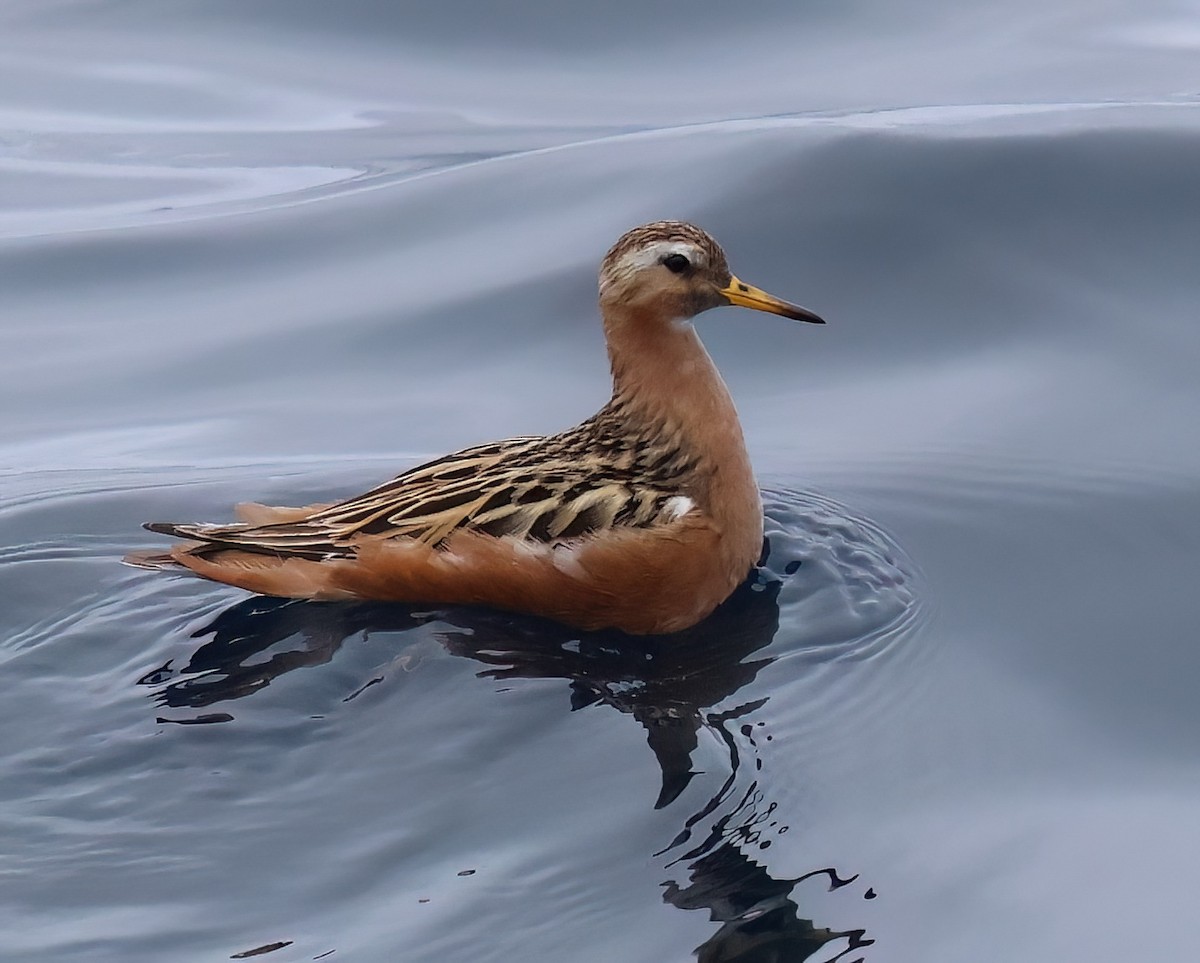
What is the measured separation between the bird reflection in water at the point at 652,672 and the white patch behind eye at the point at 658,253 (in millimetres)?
1337

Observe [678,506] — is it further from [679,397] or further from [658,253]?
[658,253]

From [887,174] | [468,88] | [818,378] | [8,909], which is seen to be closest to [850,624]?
[818,378]

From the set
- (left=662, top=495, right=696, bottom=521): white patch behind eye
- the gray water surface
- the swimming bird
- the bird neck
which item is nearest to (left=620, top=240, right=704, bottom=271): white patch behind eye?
the swimming bird

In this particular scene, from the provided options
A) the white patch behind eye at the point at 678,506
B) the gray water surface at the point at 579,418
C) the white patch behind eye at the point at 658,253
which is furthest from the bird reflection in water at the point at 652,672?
the white patch behind eye at the point at 658,253

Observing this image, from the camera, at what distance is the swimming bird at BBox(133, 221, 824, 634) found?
6.63 metres

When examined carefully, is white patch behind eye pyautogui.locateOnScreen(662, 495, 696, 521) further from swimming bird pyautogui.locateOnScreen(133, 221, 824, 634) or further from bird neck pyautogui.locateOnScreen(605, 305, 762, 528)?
bird neck pyautogui.locateOnScreen(605, 305, 762, 528)

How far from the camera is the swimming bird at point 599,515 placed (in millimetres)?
6629

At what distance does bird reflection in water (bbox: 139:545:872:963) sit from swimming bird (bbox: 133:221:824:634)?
0.10 metres

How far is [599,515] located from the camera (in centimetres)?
671

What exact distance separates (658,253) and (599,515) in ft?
3.70

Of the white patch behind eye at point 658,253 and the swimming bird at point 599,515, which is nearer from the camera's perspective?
the swimming bird at point 599,515

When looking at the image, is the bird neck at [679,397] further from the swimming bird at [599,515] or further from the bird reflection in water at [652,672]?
the bird reflection in water at [652,672]

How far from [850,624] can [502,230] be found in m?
5.06

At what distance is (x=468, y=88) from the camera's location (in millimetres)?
13727
